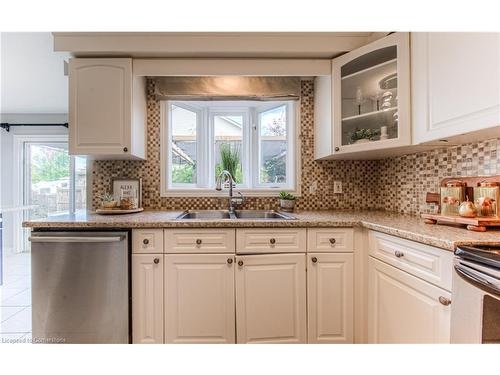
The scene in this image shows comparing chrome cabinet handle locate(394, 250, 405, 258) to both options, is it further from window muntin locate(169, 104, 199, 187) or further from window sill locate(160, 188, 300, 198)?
window muntin locate(169, 104, 199, 187)

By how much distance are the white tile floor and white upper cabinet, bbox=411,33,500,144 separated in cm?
295

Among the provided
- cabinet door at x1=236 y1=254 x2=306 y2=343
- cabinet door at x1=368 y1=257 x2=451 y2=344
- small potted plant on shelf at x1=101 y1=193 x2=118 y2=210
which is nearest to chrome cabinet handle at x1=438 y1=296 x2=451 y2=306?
cabinet door at x1=368 y1=257 x2=451 y2=344

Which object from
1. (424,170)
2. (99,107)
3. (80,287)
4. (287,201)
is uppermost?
(99,107)

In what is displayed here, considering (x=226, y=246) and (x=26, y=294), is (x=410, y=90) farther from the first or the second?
(x=26, y=294)

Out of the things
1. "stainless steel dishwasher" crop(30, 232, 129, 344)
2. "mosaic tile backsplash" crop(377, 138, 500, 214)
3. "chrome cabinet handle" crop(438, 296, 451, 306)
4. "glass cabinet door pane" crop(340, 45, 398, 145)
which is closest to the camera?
"chrome cabinet handle" crop(438, 296, 451, 306)

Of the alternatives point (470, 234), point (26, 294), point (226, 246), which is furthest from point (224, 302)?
point (26, 294)

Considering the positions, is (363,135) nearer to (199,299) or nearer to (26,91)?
(199,299)

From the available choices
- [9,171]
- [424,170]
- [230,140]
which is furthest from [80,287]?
[9,171]

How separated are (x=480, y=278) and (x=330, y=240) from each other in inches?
31.6

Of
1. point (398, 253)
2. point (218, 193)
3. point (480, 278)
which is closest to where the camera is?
point (480, 278)

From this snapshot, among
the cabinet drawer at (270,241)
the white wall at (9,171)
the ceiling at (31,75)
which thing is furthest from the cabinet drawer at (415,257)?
the white wall at (9,171)

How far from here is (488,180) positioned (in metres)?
1.31

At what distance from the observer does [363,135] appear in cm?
177

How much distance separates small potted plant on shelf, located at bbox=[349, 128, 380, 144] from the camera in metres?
1.72
